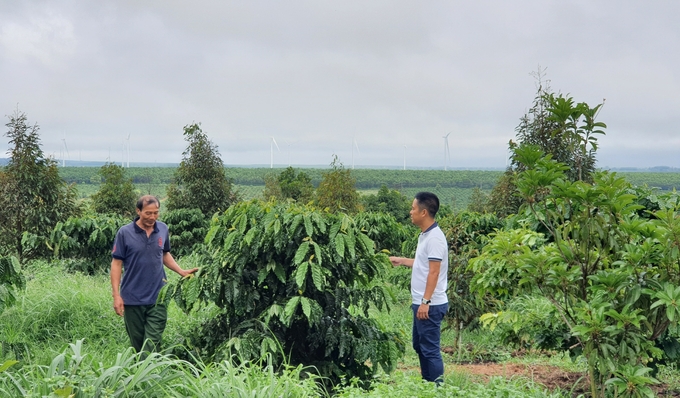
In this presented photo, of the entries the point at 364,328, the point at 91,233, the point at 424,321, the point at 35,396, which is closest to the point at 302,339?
the point at 364,328

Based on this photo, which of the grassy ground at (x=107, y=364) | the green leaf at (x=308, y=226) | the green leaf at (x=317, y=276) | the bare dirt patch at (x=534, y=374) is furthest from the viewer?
the bare dirt patch at (x=534, y=374)

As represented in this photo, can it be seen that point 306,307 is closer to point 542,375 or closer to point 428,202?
point 428,202

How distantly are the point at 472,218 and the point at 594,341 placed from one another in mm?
5679

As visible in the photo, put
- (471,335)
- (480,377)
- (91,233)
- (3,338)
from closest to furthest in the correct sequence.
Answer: (480,377) → (3,338) → (471,335) → (91,233)

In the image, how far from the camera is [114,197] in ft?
57.7

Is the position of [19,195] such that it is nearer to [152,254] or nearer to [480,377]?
[152,254]

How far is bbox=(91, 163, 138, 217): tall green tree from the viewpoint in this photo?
17.6 meters

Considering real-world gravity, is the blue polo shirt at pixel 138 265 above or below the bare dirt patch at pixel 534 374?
above

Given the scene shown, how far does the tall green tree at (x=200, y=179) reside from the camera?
15969 mm

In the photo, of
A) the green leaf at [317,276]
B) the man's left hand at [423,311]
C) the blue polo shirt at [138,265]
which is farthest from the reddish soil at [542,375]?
the blue polo shirt at [138,265]

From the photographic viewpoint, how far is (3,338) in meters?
6.98

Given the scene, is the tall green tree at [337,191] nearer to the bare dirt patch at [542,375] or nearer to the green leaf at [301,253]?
the bare dirt patch at [542,375]

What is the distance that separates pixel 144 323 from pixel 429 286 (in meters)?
2.63

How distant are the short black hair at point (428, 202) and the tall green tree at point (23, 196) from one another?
392 inches
